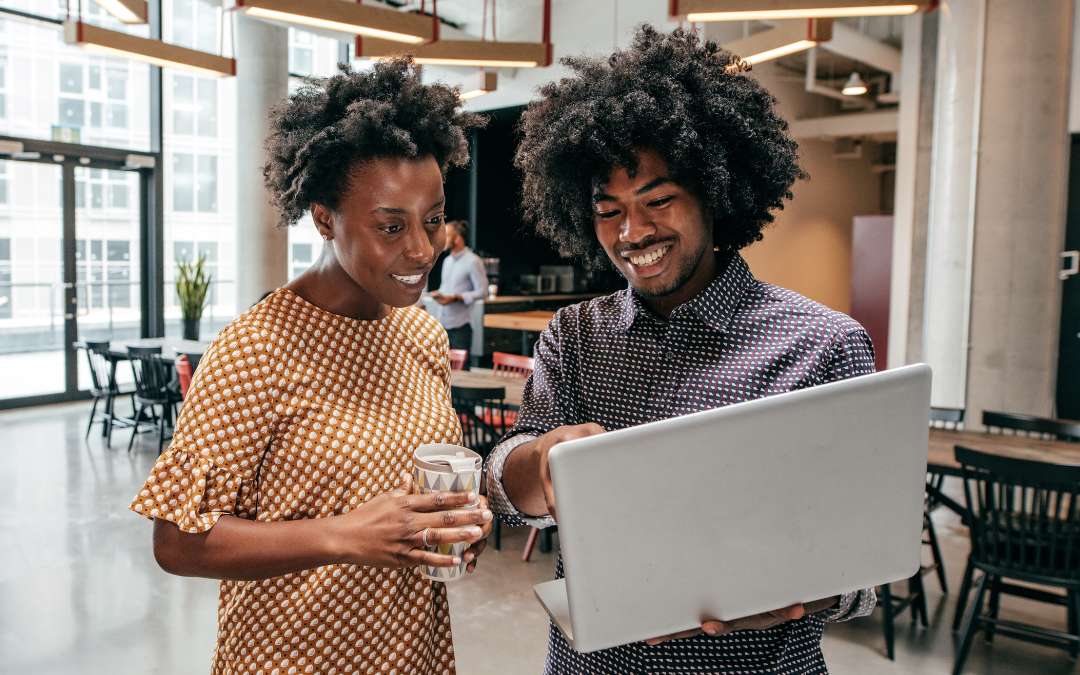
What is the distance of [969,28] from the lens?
4.86 metres

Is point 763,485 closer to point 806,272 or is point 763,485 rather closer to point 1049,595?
point 1049,595

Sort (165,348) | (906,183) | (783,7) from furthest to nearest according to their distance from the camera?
(906,183)
(165,348)
(783,7)

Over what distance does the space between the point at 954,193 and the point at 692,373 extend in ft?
15.4

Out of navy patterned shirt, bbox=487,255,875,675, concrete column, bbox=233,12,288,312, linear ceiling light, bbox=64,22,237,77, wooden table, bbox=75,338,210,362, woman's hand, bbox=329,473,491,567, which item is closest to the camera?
woman's hand, bbox=329,473,491,567

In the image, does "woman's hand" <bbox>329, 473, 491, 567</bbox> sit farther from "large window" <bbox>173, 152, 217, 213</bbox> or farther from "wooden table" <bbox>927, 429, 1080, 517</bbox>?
"large window" <bbox>173, 152, 217, 213</bbox>

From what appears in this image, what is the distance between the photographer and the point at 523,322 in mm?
7785

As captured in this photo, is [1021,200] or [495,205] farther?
[495,205]

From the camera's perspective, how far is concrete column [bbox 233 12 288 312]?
752 centimetres

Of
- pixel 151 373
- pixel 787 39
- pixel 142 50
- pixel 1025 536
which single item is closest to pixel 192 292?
pixel 151 373

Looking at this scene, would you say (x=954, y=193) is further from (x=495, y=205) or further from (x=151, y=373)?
(x=495, y=205)

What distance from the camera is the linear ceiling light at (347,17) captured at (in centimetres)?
368

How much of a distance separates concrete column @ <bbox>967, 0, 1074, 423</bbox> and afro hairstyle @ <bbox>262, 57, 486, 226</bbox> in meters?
4.62

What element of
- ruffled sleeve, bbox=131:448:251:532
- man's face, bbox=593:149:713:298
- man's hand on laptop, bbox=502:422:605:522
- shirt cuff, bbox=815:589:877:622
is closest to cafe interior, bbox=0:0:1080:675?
man's face, bbox=593:149:713:298

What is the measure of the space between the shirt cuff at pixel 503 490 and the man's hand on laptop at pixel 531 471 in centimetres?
1
